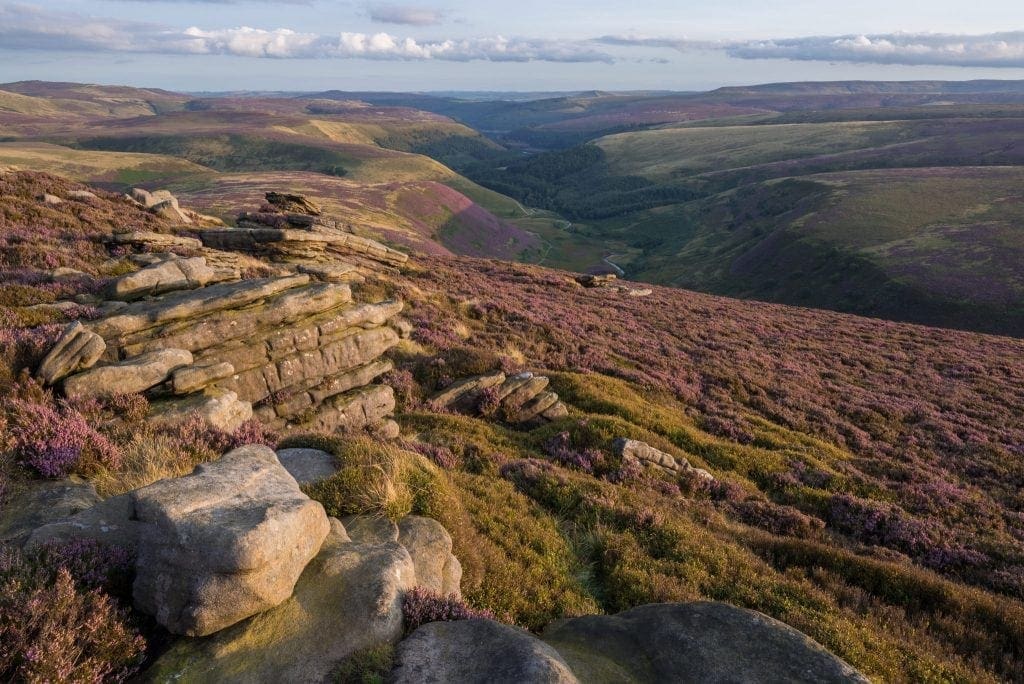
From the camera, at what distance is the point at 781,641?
6.30 metres

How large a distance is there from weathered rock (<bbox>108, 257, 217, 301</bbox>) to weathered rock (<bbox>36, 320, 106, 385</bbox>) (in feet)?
14.7

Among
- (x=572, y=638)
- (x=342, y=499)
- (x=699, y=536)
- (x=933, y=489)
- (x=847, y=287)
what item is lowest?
(x=847, y=287)

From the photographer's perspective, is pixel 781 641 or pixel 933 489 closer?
pixel 781 641

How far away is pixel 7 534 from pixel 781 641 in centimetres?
1004

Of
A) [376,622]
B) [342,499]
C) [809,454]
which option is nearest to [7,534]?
[342,499]

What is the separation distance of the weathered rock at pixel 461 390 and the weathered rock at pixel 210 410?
6623 mm

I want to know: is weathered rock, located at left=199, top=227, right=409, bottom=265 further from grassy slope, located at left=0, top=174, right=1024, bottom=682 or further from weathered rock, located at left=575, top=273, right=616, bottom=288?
weathered rock, located at left=575, top=273, right=616, bottom=288

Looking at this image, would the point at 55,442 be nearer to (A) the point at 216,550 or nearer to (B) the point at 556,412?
(A) the point at 216,550

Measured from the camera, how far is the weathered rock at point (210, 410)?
11.5 metres

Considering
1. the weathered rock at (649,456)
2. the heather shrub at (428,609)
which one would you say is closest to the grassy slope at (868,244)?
the weathered rock at (649,456)

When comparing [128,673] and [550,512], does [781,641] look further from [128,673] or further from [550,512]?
[128,673]

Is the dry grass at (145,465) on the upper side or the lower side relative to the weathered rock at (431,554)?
upper

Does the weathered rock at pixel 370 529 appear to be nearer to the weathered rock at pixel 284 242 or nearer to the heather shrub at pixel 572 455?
the heather shrub at pixel 572 455

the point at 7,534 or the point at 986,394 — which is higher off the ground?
the point at 7,534
